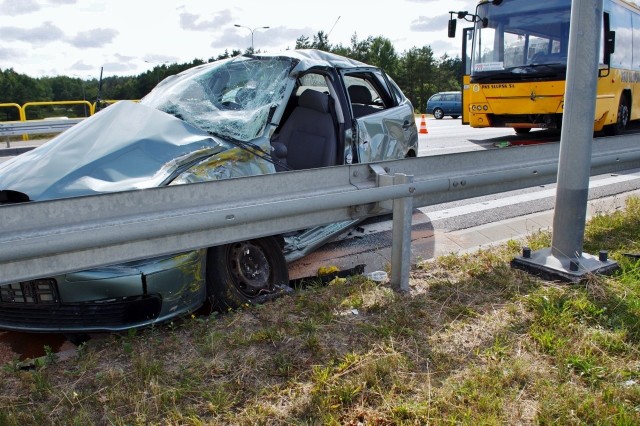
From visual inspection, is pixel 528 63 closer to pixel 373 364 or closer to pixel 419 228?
Answer: pixel 419 228

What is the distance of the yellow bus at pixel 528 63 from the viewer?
36.7ft

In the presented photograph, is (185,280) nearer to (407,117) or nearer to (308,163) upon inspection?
(308,163)

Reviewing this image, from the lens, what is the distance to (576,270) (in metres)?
3.67

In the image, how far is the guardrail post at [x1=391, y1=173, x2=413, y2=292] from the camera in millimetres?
3533

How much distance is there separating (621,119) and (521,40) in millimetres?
3628

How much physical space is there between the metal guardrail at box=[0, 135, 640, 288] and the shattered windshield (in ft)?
3.63

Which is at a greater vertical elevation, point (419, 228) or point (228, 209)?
point (228, 209)

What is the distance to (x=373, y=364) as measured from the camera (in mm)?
2668

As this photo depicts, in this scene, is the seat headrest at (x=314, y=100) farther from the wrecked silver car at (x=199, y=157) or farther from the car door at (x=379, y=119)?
the car door at (x=379, y=119)

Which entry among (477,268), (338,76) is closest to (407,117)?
(338,76)

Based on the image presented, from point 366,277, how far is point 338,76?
222 centimetres

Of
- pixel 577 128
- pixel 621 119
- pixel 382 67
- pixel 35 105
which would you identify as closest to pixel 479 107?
pixel 621 119

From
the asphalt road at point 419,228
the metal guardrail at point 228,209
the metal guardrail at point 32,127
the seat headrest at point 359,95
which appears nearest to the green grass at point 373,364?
the metal guardrail at point 228,209

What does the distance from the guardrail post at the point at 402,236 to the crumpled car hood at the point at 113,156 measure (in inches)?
51.8
